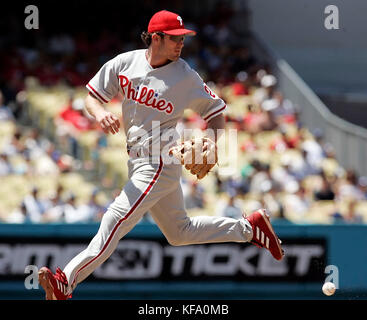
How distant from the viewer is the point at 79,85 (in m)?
14.3

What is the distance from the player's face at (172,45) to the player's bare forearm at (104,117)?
1.62ft

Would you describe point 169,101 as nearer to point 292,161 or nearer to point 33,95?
point 292,161

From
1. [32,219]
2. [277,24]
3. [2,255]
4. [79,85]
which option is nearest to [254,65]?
[277,24]

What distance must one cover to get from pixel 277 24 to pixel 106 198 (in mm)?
7069

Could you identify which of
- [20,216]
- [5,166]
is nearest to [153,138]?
[20,216]

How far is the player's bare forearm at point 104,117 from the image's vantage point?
15.9ft

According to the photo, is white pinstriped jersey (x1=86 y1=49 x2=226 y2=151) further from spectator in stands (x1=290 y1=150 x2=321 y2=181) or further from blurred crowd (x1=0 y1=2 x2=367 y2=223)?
spectator in stands (x1=290 y1=150 x2=321 y2=181)

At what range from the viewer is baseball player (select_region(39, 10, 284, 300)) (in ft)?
16.8

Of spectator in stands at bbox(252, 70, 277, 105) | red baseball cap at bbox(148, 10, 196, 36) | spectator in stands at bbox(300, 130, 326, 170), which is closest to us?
red baseball cap at bbox(148, 10, 196, 36)

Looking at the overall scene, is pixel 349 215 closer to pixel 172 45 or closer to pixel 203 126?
pixel 203 126

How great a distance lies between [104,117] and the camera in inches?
193

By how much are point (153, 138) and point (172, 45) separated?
541mm

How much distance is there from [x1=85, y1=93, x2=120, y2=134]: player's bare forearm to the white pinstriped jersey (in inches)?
3.7

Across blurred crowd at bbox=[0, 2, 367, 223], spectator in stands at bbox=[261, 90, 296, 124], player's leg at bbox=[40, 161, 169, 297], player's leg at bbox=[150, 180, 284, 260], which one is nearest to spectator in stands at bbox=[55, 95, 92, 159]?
blurred crowd at bbox=[0, 2, 367, 223]
